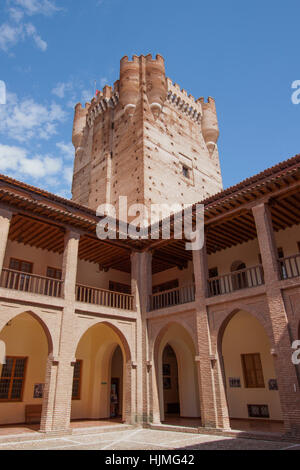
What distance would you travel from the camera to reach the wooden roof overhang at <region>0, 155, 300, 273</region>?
11.6 m

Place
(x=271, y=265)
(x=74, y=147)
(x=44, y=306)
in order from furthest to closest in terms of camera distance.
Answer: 1. (x=74, y=147)
2. (x=44, y=306)
3. (x=271, y=265)

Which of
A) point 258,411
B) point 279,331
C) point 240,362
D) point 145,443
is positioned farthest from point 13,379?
point 279,331

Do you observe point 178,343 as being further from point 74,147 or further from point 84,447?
point 74,147

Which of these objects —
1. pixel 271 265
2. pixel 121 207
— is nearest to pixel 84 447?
pixel 271 265

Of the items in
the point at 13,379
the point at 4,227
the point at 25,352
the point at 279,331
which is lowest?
the point at 13,379

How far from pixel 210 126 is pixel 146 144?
26.9 ft

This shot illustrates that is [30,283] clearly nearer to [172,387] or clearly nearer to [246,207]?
[246,207]

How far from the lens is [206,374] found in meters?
11.9

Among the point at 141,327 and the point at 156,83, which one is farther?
the point at 156,83

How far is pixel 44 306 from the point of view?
12.0 metres

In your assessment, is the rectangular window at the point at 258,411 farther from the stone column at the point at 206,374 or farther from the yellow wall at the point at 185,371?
the stone column at the point at 206,374

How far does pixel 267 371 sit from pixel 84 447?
7699 millimetres

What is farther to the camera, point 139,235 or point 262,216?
point 139,235

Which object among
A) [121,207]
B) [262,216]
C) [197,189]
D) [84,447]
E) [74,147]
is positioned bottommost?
[84,447]
